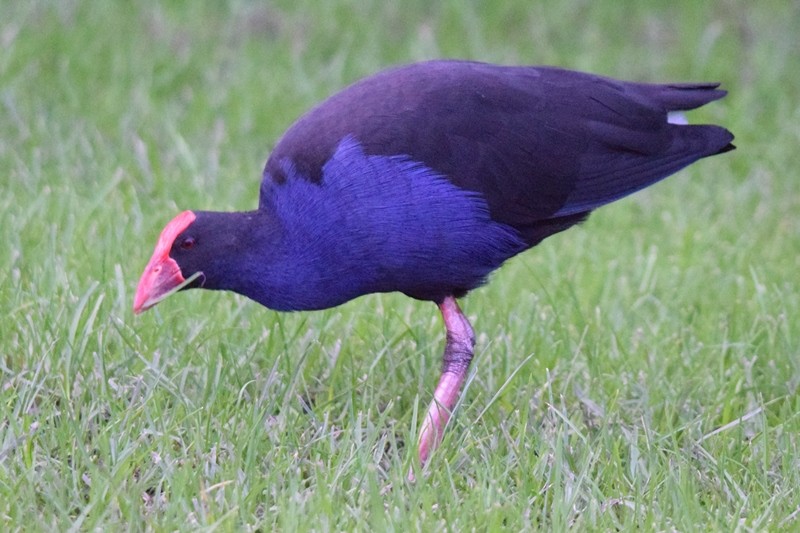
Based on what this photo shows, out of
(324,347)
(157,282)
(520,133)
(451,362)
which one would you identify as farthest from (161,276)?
(520,133)

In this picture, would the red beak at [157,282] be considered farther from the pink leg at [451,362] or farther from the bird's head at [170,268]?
the pink leg at [451,362]

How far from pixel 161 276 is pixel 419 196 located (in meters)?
0.68

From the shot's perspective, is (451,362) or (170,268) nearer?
(170,268)

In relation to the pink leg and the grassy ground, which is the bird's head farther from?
the pink leg

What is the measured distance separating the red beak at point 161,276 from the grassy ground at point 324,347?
0.14 meters

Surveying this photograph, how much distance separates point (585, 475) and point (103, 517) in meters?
1.07

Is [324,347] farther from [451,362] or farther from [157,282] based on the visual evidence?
[157,282]

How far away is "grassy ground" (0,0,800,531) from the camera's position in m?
2.77

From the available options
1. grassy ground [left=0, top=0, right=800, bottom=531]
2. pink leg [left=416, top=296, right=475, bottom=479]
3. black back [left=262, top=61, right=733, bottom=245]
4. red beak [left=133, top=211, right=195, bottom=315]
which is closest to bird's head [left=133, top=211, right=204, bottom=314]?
red beak [left=133, top=211, right=195, bottom=315]

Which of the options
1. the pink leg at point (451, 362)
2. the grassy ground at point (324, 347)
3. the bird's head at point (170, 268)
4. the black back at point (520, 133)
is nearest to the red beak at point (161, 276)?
the bird's head at point (170, 268)

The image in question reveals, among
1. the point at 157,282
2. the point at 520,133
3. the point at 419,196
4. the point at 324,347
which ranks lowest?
the point at 324,347

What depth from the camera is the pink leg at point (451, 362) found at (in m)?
3.15

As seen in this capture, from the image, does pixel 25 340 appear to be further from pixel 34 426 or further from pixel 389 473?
pixel 389 473

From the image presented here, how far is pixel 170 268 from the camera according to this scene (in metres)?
3.21
